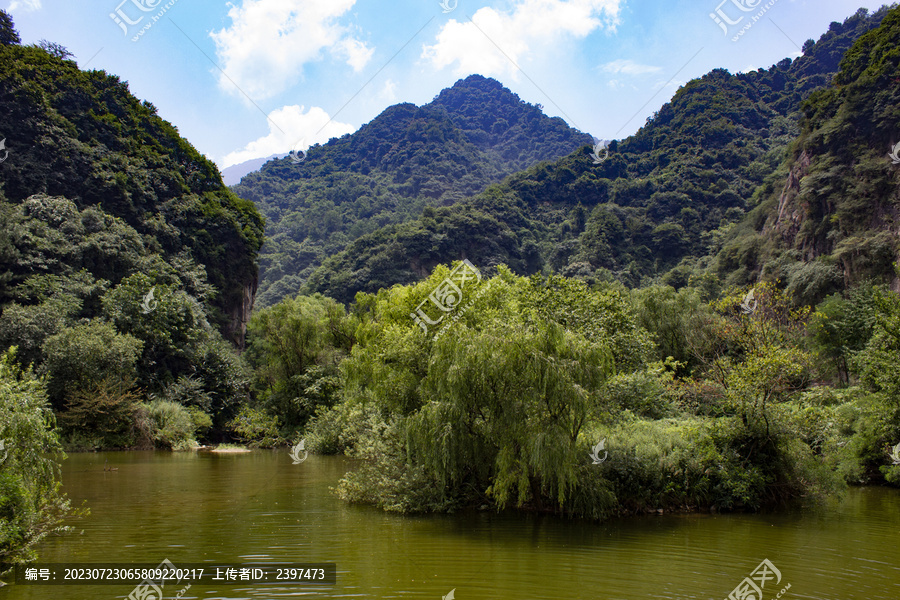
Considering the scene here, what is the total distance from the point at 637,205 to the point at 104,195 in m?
66.7

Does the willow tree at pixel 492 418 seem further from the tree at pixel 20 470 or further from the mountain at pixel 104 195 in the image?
the mountain at pixel 104 195

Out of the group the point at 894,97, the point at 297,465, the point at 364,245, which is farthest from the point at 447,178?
the point at 297,465

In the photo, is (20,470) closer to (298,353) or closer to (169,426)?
(169,426)

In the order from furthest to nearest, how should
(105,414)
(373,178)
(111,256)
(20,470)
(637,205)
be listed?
(373,178) < (637,205) < (111,256) < (105,414) < (20,470)

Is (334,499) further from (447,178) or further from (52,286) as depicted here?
(447,178)

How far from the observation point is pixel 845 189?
4269cm

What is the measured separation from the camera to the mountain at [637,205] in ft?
244

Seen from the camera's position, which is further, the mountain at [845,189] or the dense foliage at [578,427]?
the mountain at [845,189]

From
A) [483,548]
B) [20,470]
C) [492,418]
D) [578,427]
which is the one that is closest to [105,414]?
[20,470]

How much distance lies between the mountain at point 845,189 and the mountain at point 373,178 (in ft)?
213

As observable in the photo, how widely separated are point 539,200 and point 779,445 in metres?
81.8

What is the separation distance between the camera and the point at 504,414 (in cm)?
1321

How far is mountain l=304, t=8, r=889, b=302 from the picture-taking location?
244ft

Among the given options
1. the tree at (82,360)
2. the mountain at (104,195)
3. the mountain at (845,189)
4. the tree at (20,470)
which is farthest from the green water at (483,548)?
the mountain at (104,195)
